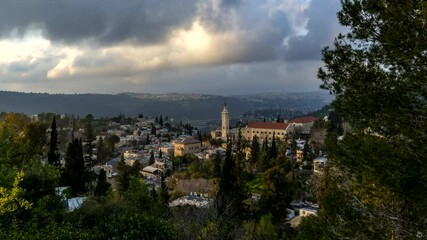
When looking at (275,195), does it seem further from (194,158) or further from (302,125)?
(302,125)

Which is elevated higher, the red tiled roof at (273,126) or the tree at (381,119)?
the tree at (381,119)

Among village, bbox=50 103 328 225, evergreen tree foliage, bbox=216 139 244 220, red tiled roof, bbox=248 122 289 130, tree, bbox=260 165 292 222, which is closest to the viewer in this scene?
evergreen tree foliage, bbox=216 139 244 220

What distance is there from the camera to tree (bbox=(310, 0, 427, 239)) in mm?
6543

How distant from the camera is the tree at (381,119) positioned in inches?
258

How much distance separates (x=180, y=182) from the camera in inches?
1428

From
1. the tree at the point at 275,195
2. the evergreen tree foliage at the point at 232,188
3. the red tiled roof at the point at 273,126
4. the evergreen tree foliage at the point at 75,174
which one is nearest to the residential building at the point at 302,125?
the red tiled roof at the point at 273,126

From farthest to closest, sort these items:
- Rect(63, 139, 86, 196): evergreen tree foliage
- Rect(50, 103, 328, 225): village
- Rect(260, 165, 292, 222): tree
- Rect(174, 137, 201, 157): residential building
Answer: Rect(174, 137, 201, 157): residential building → Rect(50, 103, 328, 225): village → Rect(260, 165, 292, 222): tree → Rect(63, 139, 86, 196): evergreen tree foliage

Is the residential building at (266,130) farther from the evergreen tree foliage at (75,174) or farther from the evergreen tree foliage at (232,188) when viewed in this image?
the evergreen tree foliage at (75,174)

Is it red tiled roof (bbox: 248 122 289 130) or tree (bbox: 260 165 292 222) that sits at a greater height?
tree (bbox: 260 165 292 222)

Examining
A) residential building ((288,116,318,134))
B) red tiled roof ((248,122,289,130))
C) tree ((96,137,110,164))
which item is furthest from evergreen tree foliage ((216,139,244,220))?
residential building ((288,116,318,134))

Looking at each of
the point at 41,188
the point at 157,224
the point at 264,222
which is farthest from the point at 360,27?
the point at 264,222

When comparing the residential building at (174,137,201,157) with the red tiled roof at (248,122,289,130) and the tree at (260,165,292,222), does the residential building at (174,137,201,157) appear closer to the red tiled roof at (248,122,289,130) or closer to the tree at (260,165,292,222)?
the red tiled roof at (248,122,289,130)

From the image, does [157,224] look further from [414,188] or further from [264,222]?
[264,222]

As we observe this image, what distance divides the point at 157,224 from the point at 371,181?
4647mm
